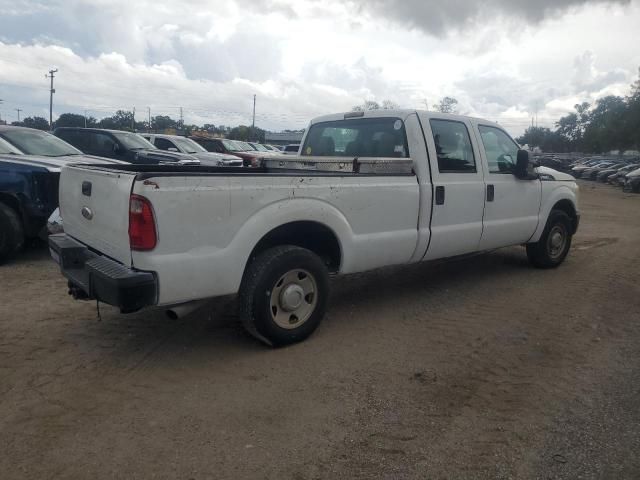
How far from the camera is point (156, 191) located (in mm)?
3234

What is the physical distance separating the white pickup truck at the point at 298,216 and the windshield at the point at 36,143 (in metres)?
4.16

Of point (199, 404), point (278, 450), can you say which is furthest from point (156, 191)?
point (278, 450)

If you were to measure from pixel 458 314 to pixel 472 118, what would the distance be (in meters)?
2.17

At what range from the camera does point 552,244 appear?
688cm

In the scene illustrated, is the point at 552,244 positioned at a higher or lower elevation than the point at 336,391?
higher

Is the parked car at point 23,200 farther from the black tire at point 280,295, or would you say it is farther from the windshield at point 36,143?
the black tire at point 280,295

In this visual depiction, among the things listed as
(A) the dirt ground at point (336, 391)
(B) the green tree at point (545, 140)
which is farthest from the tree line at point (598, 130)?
(A) the dirt ground at point (336, 391)

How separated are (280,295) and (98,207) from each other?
1439 mm

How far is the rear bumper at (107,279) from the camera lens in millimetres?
3246

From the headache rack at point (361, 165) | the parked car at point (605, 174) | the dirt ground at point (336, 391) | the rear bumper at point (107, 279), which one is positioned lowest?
the dirt ground at point (336, 391)

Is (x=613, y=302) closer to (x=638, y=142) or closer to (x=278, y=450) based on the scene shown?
(x=278, y=450)

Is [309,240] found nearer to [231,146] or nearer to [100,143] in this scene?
[100,143]

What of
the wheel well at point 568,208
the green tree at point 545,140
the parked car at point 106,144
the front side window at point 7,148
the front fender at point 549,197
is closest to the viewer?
the front fender at point 549,197

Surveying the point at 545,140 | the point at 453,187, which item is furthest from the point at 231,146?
the point at 545,140
